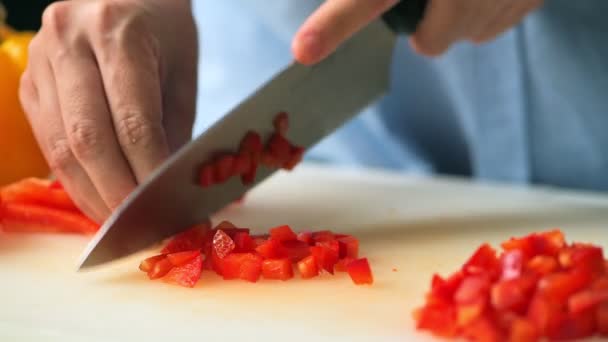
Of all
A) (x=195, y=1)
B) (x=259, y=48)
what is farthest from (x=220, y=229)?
(x=195, y=1)

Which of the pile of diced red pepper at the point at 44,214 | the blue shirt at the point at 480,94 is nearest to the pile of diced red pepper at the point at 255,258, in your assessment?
the pile of diced red pepper at the point at 44,214

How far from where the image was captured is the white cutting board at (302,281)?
941mm

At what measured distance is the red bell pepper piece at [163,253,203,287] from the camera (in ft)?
3.48

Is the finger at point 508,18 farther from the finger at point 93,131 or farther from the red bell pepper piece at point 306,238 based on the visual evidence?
the finger at point 93,131

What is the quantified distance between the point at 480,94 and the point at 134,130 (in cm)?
90

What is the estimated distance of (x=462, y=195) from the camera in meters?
1.59

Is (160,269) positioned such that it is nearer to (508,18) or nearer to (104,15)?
(104,15)

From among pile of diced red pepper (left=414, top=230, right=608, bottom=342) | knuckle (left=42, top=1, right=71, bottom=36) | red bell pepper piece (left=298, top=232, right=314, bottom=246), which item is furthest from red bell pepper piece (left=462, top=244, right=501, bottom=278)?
knuckle (left=42, top=1, right=71, bottom=36)

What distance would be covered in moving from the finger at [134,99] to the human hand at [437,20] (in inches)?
9.3

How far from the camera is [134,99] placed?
114cm

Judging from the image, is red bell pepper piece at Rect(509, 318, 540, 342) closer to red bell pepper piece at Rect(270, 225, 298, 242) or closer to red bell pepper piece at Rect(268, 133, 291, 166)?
red bell pepper piece at Rect(270, 225, 298, 242)

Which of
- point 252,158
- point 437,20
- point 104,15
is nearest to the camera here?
point 104,15

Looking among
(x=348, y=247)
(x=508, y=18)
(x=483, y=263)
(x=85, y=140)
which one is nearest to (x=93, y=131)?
(x=85, y=140)

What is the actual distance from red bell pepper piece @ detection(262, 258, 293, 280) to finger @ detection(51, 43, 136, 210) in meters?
0.24
